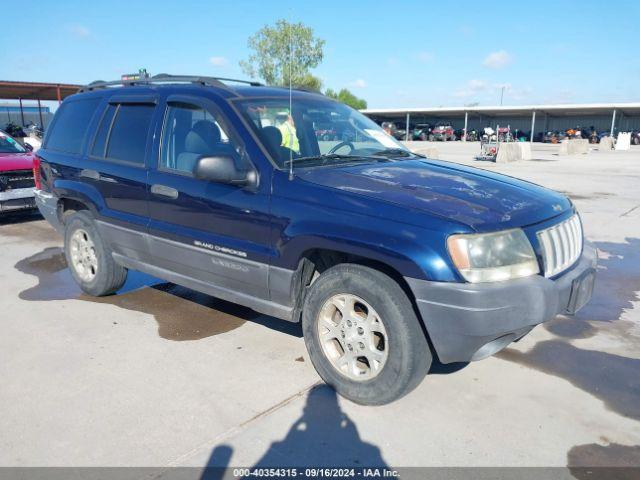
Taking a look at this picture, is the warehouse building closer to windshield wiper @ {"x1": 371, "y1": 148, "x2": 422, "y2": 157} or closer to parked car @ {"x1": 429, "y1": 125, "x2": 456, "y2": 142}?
parked car @ {"x1": 429, "y1": 125, "x2": 456, "y2": 142}

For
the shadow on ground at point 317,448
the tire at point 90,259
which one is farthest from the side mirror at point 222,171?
the tire at point 90,259

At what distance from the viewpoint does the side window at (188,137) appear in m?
3.86

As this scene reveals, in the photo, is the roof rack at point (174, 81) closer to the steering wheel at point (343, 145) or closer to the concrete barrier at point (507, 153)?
the steering wheel at point (343, 145)

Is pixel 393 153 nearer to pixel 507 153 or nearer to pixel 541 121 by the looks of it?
pixel 507 153

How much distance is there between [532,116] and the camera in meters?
55.4

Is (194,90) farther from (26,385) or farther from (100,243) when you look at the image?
(26,385)

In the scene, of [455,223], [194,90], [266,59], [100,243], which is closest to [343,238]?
[455,223]

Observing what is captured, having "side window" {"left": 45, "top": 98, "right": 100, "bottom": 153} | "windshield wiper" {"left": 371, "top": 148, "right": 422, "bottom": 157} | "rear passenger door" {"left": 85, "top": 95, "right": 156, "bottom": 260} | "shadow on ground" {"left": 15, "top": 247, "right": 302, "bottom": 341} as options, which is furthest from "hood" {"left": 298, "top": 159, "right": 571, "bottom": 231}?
"side window" {"left": 45, "top": 98, "right": 100, "bottom": 153}

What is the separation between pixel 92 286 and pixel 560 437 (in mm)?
4230

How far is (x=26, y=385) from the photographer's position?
3.39 m

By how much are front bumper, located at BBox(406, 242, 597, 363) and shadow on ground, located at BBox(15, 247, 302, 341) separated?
5.47ft

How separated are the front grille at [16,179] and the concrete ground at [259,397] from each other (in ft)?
14.1

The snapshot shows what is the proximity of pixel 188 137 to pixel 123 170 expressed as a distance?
0.78m

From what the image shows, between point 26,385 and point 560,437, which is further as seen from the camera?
point 26,385
